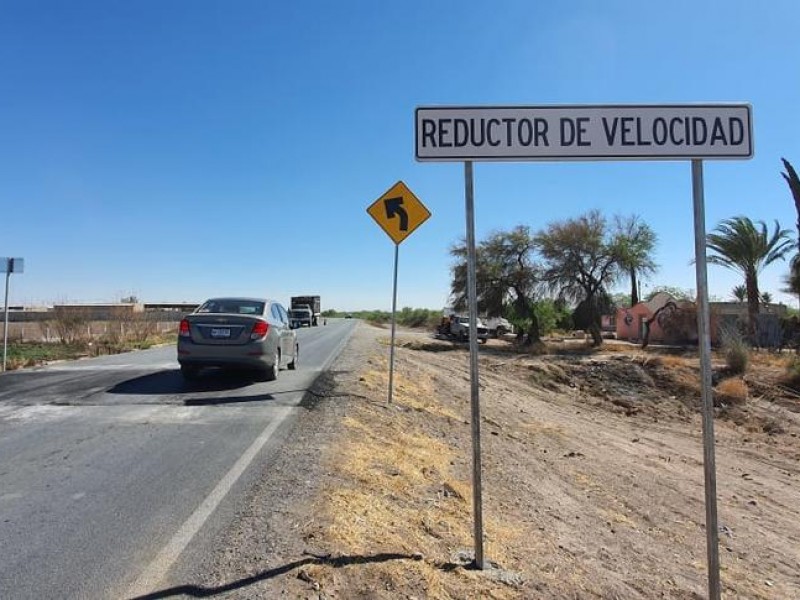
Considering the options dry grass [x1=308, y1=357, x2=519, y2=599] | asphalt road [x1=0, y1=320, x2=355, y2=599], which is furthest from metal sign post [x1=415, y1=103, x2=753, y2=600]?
asphalt road [x1=0, y1=320, x2=355, y2=599]

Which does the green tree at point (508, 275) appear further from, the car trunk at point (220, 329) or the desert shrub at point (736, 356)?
the car trunk at point (220, 329)

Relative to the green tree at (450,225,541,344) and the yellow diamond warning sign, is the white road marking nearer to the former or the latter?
the yellow diamond warning sign

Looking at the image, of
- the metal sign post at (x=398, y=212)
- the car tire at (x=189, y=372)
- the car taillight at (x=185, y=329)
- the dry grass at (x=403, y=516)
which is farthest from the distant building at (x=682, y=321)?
the dry grass at (x=403, y=516)

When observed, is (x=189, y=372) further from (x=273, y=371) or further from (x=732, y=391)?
(x=732, y=391)

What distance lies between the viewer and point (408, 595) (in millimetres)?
3670

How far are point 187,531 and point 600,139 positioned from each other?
3.90 m

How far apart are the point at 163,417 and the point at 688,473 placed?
8312 mm

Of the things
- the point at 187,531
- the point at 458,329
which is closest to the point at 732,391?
the point at 187,531

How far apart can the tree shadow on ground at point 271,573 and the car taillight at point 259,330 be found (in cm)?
813

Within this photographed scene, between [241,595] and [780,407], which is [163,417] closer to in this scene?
[241,595]

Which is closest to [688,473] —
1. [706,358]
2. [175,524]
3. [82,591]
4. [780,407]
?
[706,358]

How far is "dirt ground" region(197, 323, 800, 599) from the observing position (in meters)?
4.02

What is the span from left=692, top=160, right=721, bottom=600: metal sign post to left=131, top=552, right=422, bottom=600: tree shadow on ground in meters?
1.77

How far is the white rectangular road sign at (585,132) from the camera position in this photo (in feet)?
12.1
